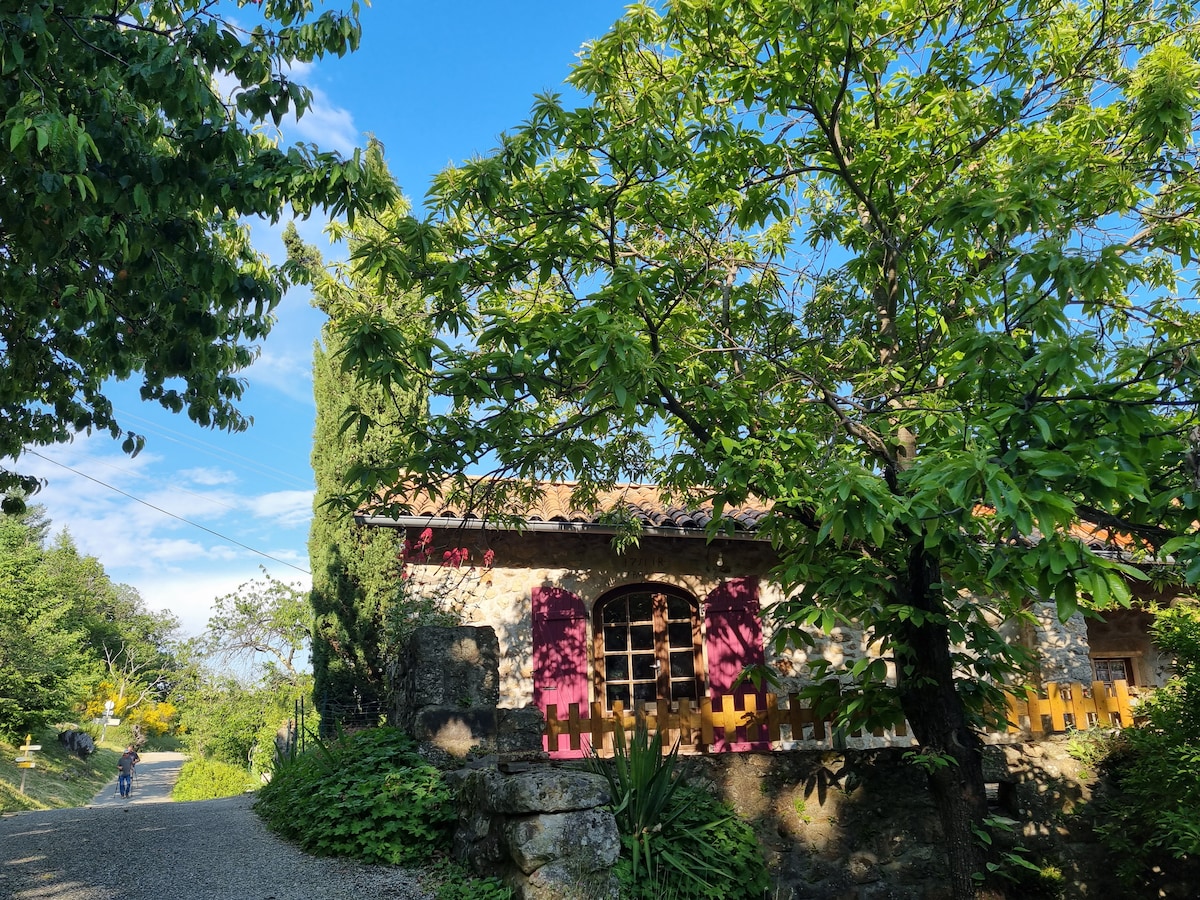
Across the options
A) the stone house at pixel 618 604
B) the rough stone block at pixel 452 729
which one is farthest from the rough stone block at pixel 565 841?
the stone house at pixel 618 604

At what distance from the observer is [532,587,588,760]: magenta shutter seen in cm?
923

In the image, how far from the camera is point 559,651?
9266 mm

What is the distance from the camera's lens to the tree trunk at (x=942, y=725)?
5133 millimetres

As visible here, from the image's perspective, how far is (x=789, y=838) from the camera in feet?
20.3

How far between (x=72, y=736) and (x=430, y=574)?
21.8m

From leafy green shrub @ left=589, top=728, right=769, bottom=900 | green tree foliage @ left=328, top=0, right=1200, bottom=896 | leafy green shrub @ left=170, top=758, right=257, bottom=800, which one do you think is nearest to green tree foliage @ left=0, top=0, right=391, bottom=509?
green tree foliage @ left=328, top=0, right=1200, bottom=896

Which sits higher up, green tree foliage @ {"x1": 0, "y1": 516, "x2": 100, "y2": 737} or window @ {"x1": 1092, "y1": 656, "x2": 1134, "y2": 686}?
green tree foliage @ {"x1": 0, "y1": 516, "x2": 100, "y2": 737}

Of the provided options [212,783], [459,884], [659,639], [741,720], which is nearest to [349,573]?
[659,639]

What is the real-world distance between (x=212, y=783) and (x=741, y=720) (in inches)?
592

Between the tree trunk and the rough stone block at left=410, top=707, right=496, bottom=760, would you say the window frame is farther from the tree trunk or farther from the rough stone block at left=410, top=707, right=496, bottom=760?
the tree trunk

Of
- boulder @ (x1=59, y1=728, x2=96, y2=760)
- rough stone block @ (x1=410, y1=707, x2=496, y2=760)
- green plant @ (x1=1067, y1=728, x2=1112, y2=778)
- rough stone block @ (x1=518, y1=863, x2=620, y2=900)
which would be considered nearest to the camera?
rough stone block @ (x1=518, y1=863, x2=620, y2=900)

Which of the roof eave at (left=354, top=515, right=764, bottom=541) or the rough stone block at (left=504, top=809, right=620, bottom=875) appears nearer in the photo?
the rough stone block at (left=504, top=809, right=620, bottom=875)

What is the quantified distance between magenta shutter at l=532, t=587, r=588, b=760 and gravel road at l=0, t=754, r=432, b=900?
310cm

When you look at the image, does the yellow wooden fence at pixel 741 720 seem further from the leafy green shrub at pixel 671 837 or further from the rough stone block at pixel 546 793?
the rough stone block at pixel 546 793
